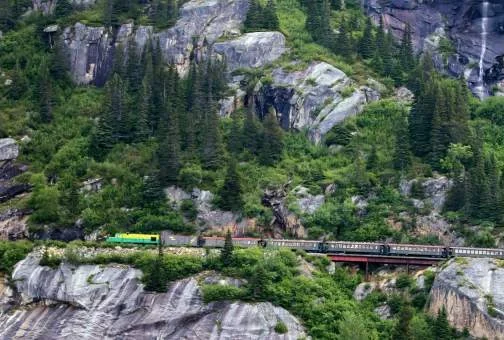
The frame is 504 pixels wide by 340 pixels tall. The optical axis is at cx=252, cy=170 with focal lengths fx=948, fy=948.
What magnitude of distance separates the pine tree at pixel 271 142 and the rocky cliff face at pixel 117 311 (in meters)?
25.5

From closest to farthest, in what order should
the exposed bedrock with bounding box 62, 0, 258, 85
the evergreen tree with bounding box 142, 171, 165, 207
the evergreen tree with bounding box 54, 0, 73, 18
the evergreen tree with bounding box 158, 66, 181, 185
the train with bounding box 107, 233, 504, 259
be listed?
the train with bounding box 107, 233, 504, 259 → the evergreen tree with bounding box 142, 171, 165, 207 → the evergreen tree with bounding box 158, 66, 181, 185 → the exposed bedrock with bounding box 62, 0, 258, 85 → the evergreen tree with bounding box 54, 0, 73, 18

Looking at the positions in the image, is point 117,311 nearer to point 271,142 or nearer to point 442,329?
point 442,329

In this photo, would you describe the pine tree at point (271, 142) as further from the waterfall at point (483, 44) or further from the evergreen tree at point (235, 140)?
the waterfall at point (483, 44)

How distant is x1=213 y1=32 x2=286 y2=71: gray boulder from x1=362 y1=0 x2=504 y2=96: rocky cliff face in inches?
823

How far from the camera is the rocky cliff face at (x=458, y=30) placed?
130 meters

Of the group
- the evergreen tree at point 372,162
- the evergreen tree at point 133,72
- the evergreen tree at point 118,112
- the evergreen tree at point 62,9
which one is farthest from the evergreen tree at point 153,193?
the evergreen tree at point 62,9

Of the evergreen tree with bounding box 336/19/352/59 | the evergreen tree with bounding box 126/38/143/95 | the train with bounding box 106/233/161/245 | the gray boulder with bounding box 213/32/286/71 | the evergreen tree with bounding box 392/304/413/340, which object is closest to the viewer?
the evergreen tree with bounding box 392/304/413/340

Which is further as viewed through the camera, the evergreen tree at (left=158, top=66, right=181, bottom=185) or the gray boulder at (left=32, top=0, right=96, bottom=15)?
the gray boulder at (left=32, top=0, right=96, bottom=15)

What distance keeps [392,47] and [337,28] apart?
8.45 metres

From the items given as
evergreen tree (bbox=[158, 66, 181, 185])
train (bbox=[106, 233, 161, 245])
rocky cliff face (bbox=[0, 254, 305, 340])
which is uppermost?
evergreen tree (bbox=[158, 66, 181, 185])

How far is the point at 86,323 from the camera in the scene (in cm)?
8488

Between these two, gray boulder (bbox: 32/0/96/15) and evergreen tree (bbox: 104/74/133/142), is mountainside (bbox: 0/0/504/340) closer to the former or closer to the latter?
evergreen tree (bbox: 104/74/133/142)

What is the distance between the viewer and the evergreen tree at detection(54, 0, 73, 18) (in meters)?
133

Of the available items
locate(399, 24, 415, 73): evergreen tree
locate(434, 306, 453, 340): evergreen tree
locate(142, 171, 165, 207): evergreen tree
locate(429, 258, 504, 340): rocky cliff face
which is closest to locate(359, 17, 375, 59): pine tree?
locate(399, 24, 415, 73): evergreen tree
